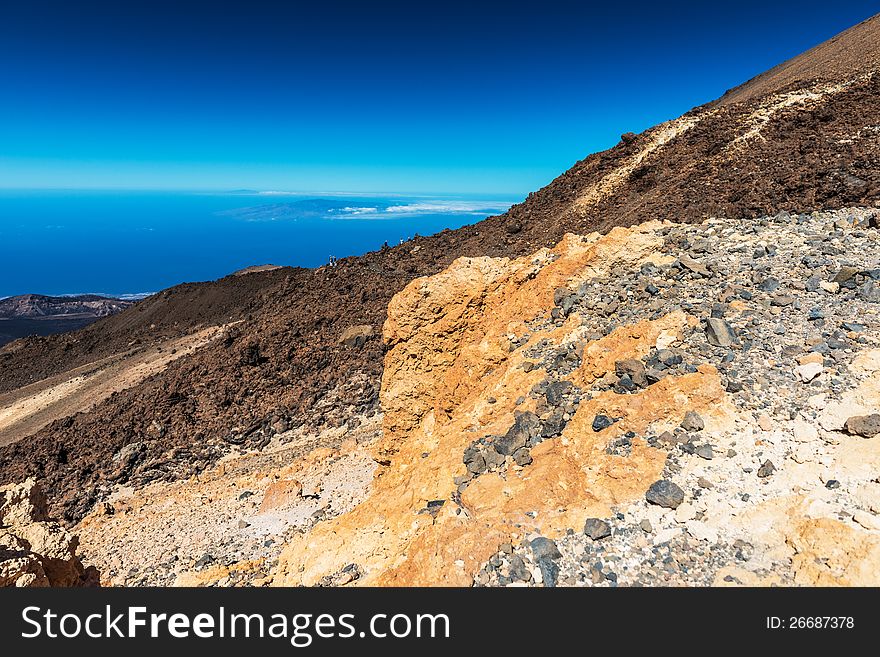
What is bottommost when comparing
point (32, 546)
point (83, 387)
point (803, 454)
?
point (83, 387)

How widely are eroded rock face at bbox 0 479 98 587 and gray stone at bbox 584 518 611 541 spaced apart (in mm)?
7168

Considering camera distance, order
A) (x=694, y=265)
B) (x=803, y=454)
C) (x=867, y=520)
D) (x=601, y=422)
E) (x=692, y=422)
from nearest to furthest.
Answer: (x=867, y=520)
(x=803, y=454)
(x=692, y=422)
(x=601, y=422)
(x=694, y=265)

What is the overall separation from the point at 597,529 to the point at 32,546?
8.63 m

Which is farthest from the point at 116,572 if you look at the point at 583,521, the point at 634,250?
the point at 634,250

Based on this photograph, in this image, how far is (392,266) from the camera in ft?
80.6

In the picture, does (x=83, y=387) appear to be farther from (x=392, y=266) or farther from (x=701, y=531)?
(x=701, y=531)

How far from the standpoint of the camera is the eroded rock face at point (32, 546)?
633cm

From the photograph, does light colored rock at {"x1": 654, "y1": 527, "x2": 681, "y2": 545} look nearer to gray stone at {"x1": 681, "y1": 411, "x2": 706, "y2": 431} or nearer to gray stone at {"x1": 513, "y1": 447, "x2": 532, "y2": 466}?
gray stone at {"x1": 681, "y1": 411, "x2": 706, "y2": 431}

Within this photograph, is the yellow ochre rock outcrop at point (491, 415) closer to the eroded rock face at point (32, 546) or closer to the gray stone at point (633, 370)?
the gray stone at point (633, 370)

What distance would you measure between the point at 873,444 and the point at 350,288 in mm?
20079

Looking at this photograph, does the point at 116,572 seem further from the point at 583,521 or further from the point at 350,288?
the point at 350,288

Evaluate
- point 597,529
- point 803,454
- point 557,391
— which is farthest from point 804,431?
point 557,391

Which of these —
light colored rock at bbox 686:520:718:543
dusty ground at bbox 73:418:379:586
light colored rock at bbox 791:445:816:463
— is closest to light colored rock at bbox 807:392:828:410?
light colored rock at bbox 791:445:816:463

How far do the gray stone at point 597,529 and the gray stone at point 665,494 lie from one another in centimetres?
59
